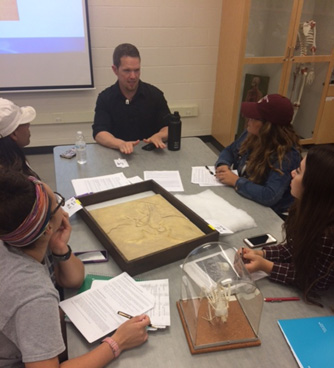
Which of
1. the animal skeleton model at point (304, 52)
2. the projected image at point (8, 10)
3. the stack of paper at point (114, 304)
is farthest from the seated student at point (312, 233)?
the projected image at point (8, 10)

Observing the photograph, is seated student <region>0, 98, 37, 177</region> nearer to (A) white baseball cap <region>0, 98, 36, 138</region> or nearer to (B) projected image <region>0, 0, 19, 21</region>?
(A) white baseball cap <region>0, 98, 36, 138</region>

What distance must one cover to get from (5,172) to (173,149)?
1469 millimetres

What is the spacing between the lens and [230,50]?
349cm

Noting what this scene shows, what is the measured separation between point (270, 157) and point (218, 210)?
45 cm

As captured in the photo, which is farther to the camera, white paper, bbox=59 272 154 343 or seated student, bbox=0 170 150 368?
white paper, bbox=59 272 154 343

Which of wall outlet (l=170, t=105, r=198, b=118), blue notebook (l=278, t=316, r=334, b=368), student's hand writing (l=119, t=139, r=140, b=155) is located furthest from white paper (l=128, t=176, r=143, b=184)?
wall outlet (l=170, t=105, r=198, b=118)

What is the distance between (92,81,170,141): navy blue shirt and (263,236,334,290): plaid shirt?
1.58 m

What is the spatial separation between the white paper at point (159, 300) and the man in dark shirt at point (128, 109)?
4.00 feet

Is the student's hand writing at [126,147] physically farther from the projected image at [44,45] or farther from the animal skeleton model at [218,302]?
the projected image at [44,45]

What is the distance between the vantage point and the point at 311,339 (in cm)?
94

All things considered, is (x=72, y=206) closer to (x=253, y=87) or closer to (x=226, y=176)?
(x=226, y=176)

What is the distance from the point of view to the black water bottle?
7.05ft

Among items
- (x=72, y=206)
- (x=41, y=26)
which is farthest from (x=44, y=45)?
(x=72, y=206)

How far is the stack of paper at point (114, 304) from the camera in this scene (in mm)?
961
